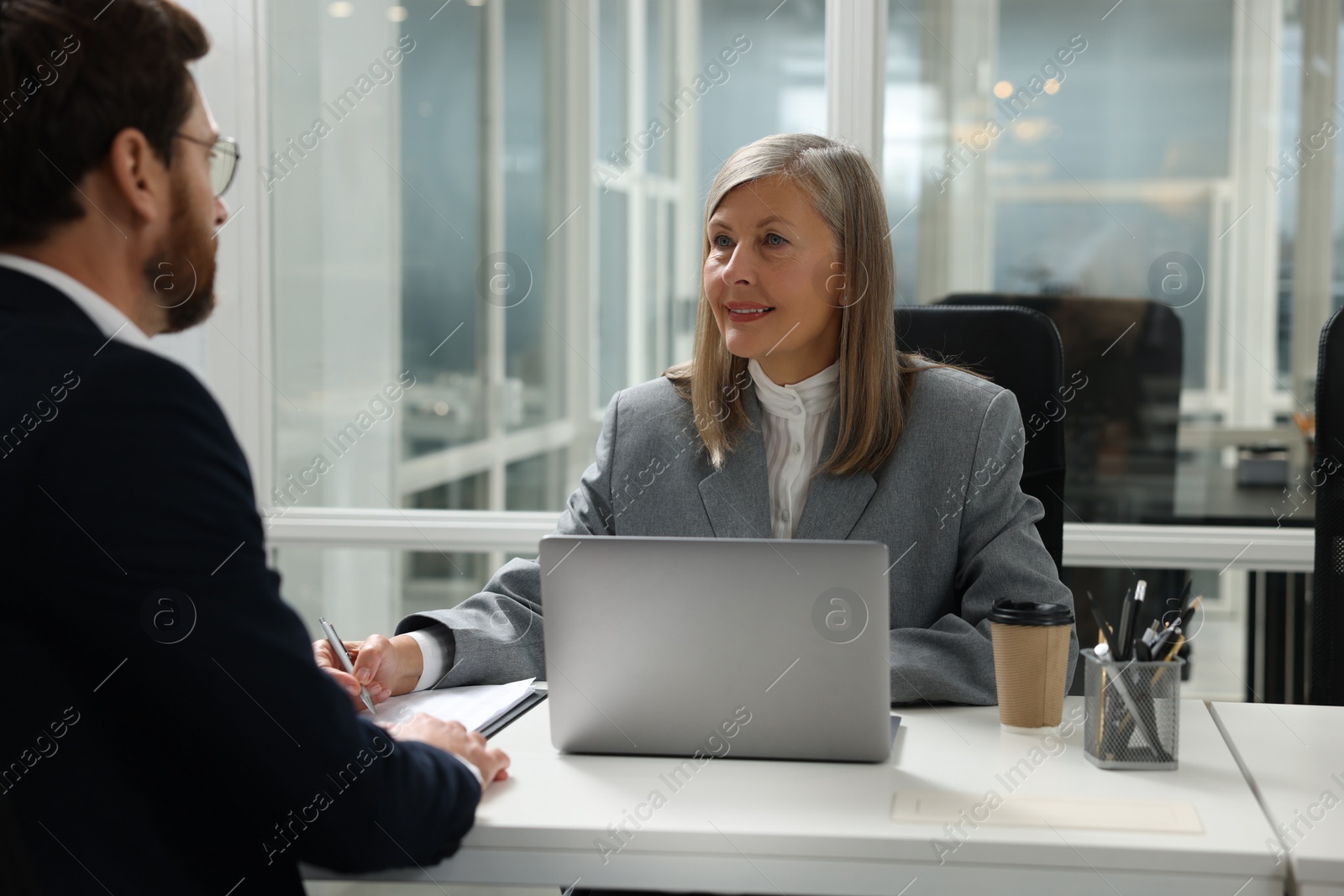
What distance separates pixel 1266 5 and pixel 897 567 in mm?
1823

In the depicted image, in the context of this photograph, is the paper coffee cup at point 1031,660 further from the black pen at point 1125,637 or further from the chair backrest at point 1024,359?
the chair backrest at point 1024,359

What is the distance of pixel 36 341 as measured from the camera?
3.09 feet

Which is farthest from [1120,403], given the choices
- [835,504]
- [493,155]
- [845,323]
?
[493,155]

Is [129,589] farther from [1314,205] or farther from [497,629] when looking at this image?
[1314,205]

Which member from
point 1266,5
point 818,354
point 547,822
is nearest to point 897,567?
point 818,354

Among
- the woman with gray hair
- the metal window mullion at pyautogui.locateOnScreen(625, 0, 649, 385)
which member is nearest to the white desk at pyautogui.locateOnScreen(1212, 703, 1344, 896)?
the woman with gray hair

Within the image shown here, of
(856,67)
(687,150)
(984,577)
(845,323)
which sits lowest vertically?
(984,577)

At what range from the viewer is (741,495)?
1782mm

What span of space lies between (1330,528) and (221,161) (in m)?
1.54

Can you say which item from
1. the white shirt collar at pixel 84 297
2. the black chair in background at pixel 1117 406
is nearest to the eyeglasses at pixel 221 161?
the white shirt collar at pixel 84 297

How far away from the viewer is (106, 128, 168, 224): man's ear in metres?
1.04

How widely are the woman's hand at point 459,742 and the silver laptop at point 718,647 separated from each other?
87mm

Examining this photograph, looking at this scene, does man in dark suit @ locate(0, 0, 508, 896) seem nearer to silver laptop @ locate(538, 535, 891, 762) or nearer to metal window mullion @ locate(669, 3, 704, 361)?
silver laptop @ locate(538, 535, 891, 762)

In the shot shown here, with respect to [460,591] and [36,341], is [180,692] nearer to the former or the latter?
[36,341]
